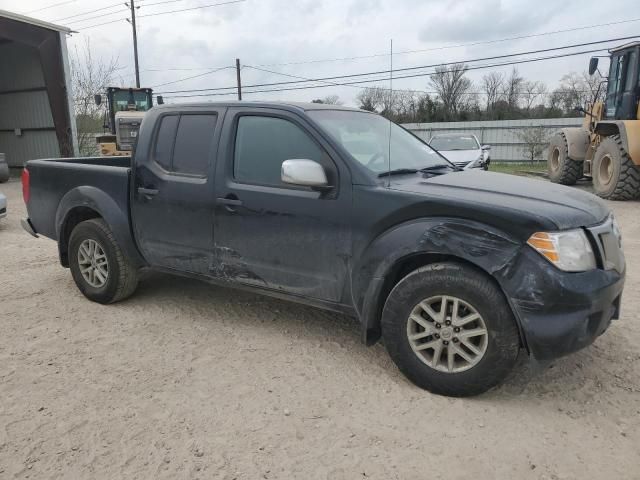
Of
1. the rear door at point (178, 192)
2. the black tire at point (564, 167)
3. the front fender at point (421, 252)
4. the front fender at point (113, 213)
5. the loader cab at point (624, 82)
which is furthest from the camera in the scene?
the black tire at point (564, 167)

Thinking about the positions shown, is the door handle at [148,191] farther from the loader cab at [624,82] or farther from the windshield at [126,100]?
the windshield at [126,100]

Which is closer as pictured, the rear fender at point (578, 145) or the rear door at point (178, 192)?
the rear door at point (178, 192)

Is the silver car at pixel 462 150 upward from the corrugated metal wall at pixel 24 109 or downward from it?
downward

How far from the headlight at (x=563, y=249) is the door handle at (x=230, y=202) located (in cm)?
204

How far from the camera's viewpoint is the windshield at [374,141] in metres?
3.62

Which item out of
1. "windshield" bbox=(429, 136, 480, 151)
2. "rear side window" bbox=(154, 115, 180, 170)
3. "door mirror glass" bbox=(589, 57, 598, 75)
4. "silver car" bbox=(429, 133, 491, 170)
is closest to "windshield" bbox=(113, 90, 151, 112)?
"windshield" bbox=(429, 136, 480, 151)

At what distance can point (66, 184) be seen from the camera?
16.3ft

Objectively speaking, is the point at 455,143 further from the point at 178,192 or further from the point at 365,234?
the point at 365,234

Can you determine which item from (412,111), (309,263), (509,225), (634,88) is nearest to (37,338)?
(309,263)

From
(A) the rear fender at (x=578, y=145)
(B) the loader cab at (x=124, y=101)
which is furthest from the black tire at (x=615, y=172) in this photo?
(B) the loader cab at (x=124, y=101)

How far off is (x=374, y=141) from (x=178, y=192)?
1.61m

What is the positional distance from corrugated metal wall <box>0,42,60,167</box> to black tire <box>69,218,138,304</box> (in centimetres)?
1638

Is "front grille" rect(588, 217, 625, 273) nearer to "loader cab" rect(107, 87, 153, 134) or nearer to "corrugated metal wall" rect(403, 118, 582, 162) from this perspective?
"loader cab" rect(107, 87, 153, 134)

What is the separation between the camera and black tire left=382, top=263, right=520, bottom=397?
2.90 meters
